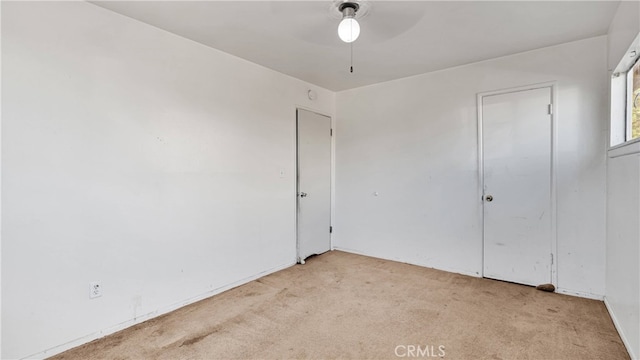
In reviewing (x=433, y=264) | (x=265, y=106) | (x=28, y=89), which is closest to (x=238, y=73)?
(x=265, y=106)

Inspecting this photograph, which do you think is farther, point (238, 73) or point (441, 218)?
point (441, 218)

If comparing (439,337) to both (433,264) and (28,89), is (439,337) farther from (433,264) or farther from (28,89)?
(28,89)

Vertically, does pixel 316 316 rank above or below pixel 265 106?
below

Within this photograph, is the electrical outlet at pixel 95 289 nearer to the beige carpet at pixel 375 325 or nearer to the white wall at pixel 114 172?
the white wall at pixel 114 172

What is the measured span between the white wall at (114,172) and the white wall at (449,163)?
1.63 metres

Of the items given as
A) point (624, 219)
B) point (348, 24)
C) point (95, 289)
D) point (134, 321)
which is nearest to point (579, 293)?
point (624, 219)

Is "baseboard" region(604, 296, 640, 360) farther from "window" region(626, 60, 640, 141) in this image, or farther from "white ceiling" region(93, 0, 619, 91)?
"white ceiling" region(93, 0, 619, 91)

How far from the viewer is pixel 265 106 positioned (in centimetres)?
338

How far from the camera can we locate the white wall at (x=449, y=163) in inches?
106

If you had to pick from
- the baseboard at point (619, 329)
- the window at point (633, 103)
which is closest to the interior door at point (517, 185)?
the baseboard at point (619, 329)

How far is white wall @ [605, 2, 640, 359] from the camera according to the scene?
1835 mm

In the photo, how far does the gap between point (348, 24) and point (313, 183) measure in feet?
8.03

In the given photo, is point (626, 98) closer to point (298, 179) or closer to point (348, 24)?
point (348, 24)

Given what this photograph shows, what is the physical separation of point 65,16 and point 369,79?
3.08 metres
